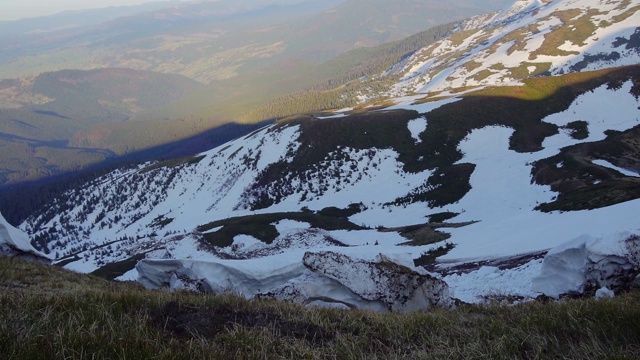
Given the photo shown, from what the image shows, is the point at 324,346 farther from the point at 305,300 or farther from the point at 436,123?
the point at 436,123

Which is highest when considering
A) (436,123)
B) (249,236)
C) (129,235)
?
(436,123)

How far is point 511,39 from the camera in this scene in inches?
7830

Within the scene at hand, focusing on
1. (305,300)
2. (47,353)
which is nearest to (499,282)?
(305,300)

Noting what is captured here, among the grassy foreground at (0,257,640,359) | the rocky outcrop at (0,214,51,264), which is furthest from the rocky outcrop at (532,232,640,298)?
the rocky outcrop at (0,214,51,264)

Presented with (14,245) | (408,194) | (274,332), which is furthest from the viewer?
(408,194)

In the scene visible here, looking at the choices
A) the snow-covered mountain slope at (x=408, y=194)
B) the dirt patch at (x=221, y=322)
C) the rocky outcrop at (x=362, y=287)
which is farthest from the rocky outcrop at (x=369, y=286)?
the dirt patch at (x=221, y=322)

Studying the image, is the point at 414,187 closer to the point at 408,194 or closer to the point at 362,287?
the point at 408,194

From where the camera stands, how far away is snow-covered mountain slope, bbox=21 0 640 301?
2420 centimetres

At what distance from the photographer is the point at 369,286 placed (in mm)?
12164

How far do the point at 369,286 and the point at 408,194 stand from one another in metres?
48.1

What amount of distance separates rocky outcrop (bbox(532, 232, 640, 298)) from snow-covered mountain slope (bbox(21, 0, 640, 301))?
0.65 metres

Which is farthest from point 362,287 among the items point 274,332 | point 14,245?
point 14,245

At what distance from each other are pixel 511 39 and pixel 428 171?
555 ft

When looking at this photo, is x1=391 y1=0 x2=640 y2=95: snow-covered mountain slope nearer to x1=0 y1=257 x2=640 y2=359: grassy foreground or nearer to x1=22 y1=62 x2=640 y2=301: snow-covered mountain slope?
x1=22 y1=62 x2=640 y2=301: snow-covered mountain slope
